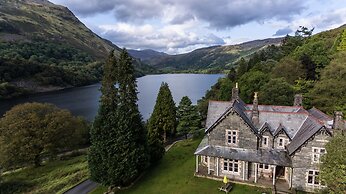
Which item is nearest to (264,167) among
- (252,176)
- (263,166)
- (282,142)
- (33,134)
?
(263,166)

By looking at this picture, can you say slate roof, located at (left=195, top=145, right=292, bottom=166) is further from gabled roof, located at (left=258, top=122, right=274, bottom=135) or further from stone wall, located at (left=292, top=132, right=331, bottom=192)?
gabled roof, located at (left=258, top=122, right=274, bottom=135)

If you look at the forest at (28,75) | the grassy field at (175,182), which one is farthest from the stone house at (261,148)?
the forest at (28,75)

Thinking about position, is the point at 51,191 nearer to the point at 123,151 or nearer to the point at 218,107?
the point at 123,151

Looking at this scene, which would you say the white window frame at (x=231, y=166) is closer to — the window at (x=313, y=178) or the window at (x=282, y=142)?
the window at (x=282, y=142)

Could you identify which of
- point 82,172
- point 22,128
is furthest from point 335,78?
point 22,128

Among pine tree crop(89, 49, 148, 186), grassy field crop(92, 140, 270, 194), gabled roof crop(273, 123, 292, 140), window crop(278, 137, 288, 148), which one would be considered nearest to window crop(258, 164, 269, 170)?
window crop(278, 137, 288, 148)

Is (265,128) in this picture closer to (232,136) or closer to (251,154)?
(251,154)

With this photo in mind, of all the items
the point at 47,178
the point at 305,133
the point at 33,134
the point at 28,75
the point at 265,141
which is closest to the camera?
the point at 305,133
